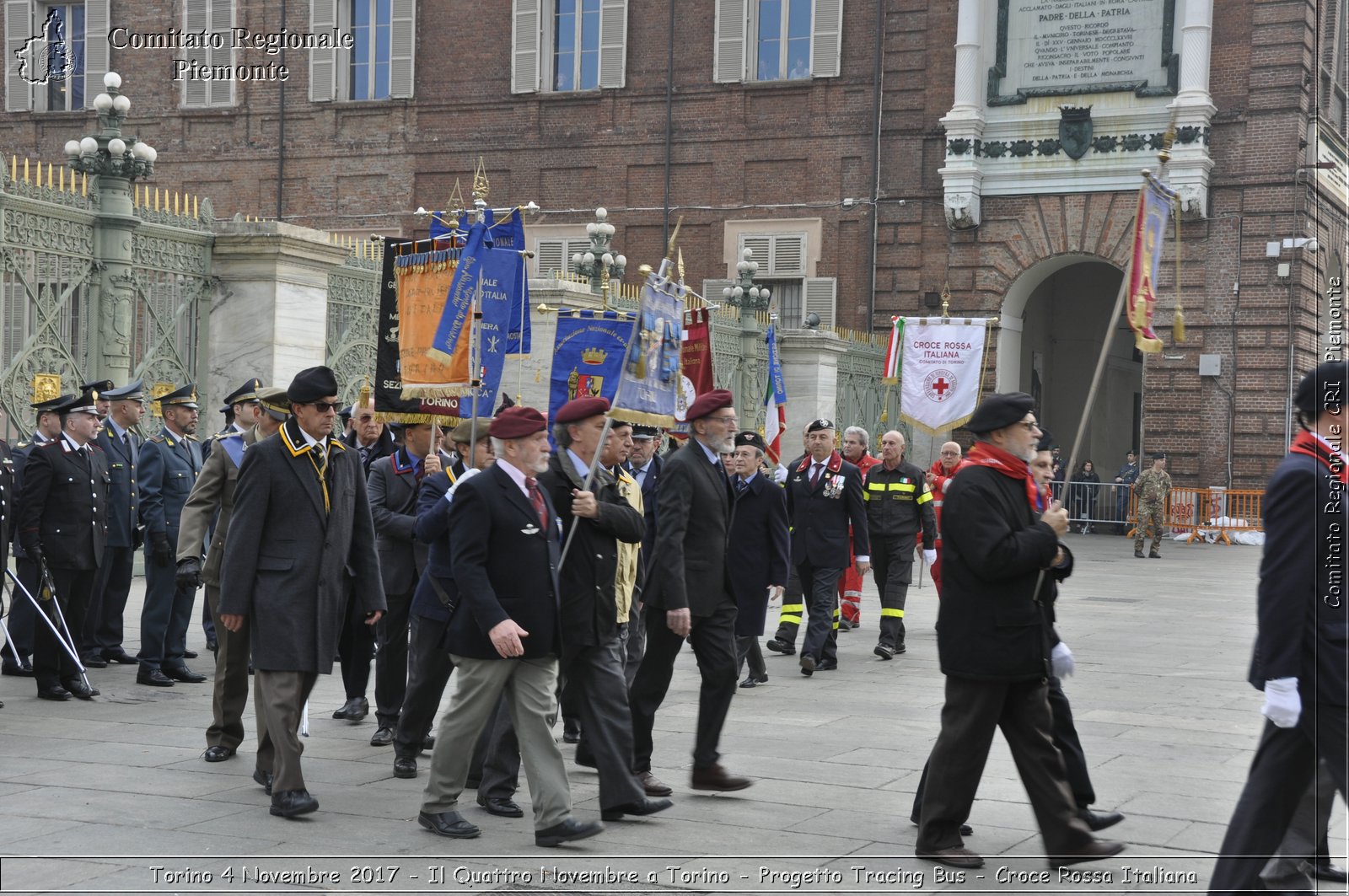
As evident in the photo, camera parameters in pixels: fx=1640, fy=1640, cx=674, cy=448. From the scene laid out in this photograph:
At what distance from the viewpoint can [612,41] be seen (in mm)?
32438

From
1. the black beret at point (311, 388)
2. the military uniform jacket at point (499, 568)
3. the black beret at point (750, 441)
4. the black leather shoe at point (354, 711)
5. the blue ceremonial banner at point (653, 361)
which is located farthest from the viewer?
the black beret at point (750, 441)

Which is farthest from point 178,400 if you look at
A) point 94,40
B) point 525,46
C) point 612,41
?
point 94,40

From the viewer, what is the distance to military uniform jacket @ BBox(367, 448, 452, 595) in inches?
352

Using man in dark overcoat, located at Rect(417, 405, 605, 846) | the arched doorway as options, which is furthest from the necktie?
the arched doorway

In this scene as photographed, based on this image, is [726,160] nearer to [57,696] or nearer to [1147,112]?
[1147,112]

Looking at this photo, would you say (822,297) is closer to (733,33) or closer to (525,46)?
(733,33)

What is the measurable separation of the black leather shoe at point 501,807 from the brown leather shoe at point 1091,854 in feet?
7.44

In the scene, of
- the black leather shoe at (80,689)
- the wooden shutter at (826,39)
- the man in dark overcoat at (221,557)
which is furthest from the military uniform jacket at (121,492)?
the wooden shutter at (826,39)

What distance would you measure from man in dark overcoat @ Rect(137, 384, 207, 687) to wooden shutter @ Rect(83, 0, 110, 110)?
25.4 meters

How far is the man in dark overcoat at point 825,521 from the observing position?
1223cm

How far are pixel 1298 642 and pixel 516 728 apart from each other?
305 centimetres

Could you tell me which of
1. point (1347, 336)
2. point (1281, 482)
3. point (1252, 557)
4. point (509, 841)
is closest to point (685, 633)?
point (509, 841)

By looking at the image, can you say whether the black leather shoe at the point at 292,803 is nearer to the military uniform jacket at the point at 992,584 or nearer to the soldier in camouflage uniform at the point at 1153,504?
the military uniform jacket at the point at 992,584

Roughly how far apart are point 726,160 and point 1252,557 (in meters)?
12.7
